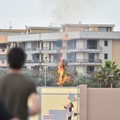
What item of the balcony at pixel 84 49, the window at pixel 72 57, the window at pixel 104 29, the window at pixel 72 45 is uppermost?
the window at pixel 104 29

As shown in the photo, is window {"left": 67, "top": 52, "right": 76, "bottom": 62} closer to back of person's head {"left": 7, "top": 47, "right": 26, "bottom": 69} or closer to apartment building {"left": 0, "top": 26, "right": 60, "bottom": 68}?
apartment building {"left": 0, "top": 26, "right": 60, "bottom": 68}

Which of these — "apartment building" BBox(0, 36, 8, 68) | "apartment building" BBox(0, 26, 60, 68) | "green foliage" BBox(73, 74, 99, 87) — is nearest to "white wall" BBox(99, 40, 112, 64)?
"green foliage" BBox(73, 74, 99, 87)

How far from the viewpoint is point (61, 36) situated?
78000 millimetres

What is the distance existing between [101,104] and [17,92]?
20970mm

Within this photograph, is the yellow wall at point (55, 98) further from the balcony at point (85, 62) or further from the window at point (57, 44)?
the window at point (57, 44)

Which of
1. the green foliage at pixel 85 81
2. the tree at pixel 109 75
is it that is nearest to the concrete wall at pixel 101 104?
the tree at pixel 109 75

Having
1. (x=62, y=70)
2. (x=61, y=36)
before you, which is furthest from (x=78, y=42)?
(x=62, y=70)

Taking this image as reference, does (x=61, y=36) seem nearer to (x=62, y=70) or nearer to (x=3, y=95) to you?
(x=62, y=70)

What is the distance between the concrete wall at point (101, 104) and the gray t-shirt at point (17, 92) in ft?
67.8

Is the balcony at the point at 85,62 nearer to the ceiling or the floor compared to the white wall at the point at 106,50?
nearer to the floor

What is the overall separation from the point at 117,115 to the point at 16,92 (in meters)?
21.0

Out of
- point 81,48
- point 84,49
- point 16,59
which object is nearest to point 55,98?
point 16,59

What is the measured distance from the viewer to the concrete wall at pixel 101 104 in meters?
26.4

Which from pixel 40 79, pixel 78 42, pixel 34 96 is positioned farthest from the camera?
pixel 78 42
